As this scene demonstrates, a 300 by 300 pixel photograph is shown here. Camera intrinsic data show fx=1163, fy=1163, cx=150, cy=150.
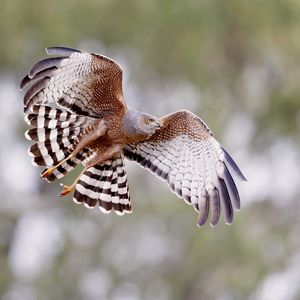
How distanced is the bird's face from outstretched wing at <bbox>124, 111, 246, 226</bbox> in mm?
194

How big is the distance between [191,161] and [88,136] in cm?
90

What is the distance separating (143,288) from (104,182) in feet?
23.6

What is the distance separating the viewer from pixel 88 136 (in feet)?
28.8

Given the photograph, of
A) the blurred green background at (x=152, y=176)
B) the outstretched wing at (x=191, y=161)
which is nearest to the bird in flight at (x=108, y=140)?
the outstretched wing at (x=191, y=161)

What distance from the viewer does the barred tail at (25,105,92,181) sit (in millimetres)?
8805

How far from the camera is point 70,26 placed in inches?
702

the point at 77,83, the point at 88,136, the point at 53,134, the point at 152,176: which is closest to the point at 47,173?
the point at 53,134

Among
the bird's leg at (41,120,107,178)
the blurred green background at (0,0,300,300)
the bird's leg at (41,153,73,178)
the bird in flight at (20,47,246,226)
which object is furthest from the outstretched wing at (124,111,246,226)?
the blurred green background at (0,0,300,300)

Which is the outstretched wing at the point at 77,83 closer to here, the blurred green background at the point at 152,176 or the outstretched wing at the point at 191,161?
the outstretched wing at the point at 191,161

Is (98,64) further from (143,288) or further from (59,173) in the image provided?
(143,288)

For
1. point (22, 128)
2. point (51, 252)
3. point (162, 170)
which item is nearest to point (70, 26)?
point (22, 128)

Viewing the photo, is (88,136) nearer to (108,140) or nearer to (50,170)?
(108,140)

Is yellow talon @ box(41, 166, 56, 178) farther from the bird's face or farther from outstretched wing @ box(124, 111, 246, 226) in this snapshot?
the bird's face

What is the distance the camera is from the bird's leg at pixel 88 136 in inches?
345
